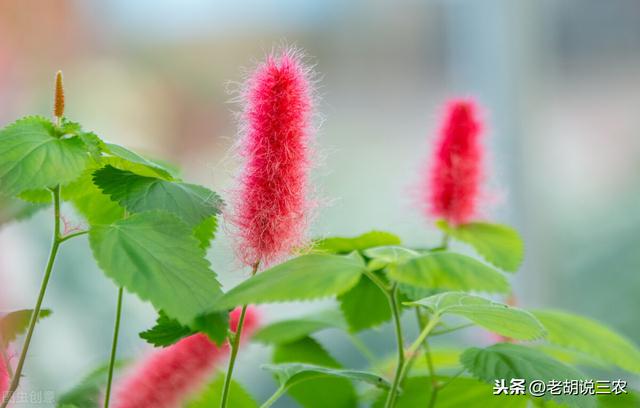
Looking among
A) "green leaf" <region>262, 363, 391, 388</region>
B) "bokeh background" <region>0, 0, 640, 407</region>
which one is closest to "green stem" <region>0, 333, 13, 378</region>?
"green leaf" <region>262, 363, 391, 388</region>

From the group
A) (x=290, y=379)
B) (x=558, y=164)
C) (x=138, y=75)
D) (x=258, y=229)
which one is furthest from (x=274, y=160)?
(x=558, y=164)

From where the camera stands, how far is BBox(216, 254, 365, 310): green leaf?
32cm

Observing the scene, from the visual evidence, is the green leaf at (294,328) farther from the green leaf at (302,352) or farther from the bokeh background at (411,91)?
the bokeh background at (411,91)

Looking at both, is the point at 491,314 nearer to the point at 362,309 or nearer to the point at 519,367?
the point at 519,367

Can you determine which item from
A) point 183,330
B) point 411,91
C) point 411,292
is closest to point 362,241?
point 411,292

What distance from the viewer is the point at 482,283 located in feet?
1.15

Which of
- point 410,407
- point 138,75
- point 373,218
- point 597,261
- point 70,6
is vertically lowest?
point 597,261

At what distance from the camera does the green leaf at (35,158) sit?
0.34 meters

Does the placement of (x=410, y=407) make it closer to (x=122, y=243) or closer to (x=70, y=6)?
(x=122, y=243)

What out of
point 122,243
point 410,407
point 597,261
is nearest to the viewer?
point 122,243

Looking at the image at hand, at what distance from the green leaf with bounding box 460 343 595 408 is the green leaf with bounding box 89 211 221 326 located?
0.44ft

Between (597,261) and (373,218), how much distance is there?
1.38ft

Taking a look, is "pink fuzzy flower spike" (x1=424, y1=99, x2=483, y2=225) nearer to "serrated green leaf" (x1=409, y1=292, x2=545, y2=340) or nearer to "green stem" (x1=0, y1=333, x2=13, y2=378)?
"serrated green leaf" (x1=409, y1=292, x2=545, y2=340)

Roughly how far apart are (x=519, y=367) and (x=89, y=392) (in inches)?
9.1
